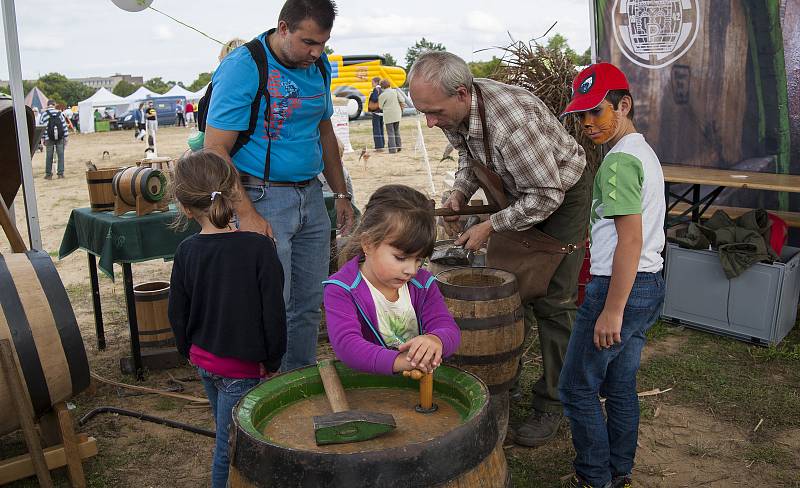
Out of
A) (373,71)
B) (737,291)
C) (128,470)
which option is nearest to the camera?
(128,470)

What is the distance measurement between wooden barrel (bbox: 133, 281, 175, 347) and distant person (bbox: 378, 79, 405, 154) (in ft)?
42.0

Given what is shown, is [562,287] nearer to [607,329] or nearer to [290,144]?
[607,329]

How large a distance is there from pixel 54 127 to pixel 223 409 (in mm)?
15410

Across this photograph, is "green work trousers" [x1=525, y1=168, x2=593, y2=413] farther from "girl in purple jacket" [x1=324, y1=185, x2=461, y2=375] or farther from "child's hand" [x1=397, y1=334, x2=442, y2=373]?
"child's hand" [x1=397, y1=334, x2=442, y2=373]

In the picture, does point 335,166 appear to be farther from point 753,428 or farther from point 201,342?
point 753,428

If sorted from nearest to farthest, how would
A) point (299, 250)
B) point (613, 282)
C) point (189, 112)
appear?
1. point (613, 282)
2. point (299, 250)
3. point (189, 112)

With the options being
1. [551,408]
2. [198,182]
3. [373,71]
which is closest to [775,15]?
[551,408]

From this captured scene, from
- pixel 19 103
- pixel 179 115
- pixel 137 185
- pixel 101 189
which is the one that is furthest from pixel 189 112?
pixel 19 103

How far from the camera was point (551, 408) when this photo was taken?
3.56m

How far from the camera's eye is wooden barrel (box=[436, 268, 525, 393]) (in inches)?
121

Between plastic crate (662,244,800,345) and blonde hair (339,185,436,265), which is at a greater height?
blonde hair (339,185,436,265)

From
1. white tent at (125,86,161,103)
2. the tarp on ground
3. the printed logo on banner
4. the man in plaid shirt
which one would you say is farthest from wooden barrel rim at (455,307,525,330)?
white tent at (125,86,161,103)

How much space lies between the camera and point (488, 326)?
3.08 meters

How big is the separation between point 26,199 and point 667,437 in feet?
12.4
